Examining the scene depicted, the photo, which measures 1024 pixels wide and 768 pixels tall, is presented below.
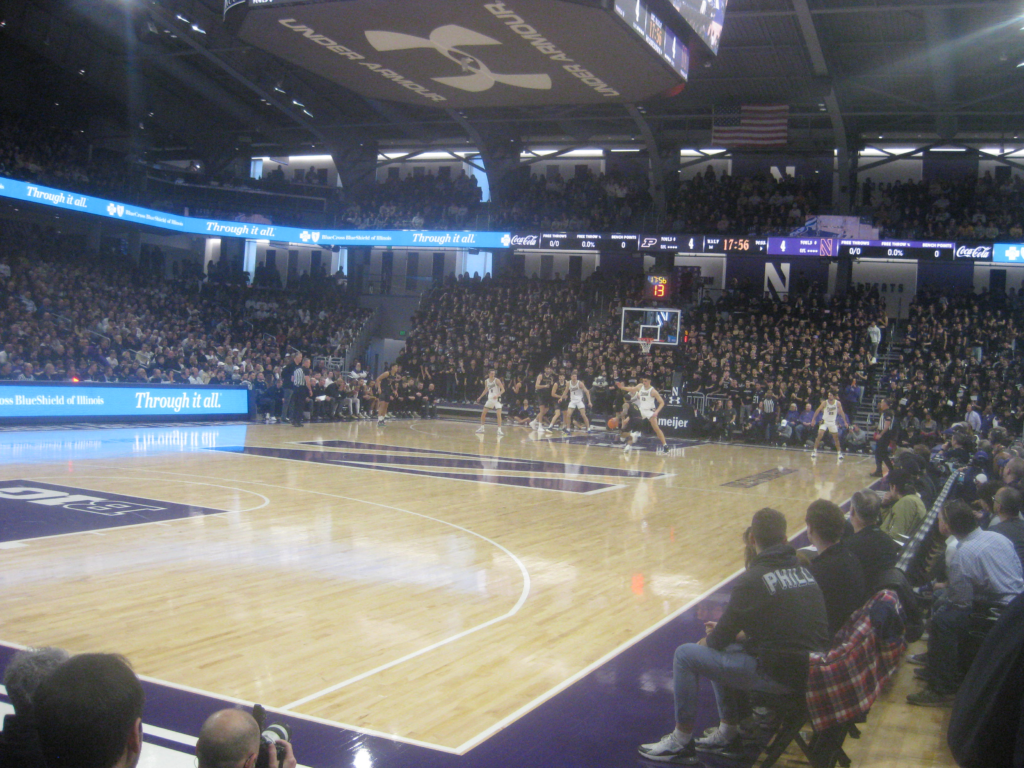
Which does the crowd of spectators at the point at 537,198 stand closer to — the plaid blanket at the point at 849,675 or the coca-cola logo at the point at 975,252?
the coca-cola logo at the point at 975,252

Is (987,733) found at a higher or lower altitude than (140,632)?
higher

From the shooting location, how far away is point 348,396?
25.4m

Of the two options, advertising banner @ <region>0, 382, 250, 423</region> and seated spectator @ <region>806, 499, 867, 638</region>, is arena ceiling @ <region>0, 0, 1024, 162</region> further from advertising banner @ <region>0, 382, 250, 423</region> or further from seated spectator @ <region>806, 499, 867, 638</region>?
seated spectator @ <region>806, 499, 867, 638</region>

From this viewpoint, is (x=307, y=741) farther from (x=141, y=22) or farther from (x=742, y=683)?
(x=141, y=22)

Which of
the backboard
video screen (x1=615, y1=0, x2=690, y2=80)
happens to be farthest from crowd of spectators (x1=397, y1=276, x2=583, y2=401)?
video screen (x1=615, y1=0, x2=690, y2=80)

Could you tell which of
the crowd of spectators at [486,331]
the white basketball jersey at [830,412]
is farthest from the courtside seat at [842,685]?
the crowd of spectators at [486,331]

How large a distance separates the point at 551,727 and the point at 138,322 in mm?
25460

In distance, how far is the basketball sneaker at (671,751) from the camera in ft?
14.5

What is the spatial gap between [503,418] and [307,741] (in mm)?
23841

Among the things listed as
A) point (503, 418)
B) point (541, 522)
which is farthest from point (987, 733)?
point (503, 418)

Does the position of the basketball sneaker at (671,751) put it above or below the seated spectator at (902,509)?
below

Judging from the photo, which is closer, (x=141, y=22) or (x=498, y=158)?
(x=141, y=22)

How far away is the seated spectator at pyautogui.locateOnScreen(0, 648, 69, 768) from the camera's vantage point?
6.44 feet

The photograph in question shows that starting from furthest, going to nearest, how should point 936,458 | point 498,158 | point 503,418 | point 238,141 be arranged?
point 238,141 → point 498,158 → point 503,418 → point 936,458
